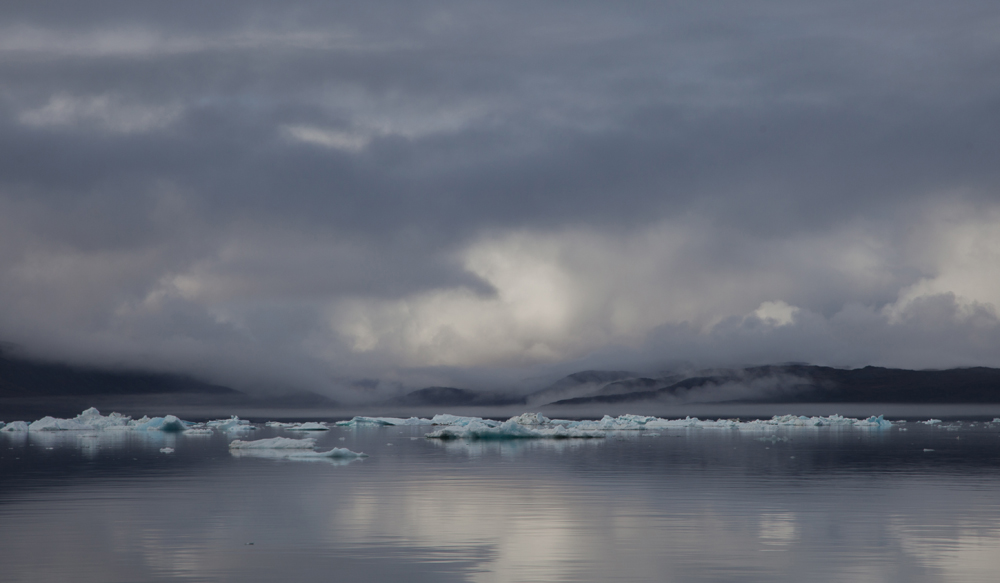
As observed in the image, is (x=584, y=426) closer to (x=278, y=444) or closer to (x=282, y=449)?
(x=282, y=449)

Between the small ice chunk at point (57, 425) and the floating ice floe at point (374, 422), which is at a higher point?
the small ice chunk at point (57, 425)

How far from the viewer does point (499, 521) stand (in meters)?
19.2

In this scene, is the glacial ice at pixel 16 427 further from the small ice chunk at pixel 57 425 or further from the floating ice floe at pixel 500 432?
the floating ice floe at pixel 500 432

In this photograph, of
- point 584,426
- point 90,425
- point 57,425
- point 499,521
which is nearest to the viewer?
point 499,521

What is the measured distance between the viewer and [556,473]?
32062 millimetres

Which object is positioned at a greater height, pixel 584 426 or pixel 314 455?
pixel 314 455

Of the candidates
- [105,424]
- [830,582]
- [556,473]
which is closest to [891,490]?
[556,473]

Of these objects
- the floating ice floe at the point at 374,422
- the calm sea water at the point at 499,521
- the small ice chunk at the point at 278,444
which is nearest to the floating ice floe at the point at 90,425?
the floating ice floe at the point at 374,422

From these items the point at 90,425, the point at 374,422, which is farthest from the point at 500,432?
the point at 374,422

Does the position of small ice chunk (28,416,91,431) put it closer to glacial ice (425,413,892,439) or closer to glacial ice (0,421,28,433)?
glacial ice (0,421,28,433)

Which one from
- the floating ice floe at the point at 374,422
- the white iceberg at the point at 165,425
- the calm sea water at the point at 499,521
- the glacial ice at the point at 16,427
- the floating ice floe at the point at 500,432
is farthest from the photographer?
the floating ice floe at the point at 374,422

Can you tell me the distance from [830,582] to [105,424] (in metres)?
70.5

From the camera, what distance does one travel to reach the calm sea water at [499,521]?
1405 centimetres

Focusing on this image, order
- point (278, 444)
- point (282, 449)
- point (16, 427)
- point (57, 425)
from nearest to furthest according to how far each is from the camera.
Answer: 1. point (278, 444)
2. point (282, 449)
3. point (57, 425)
4. point (16, 427)
